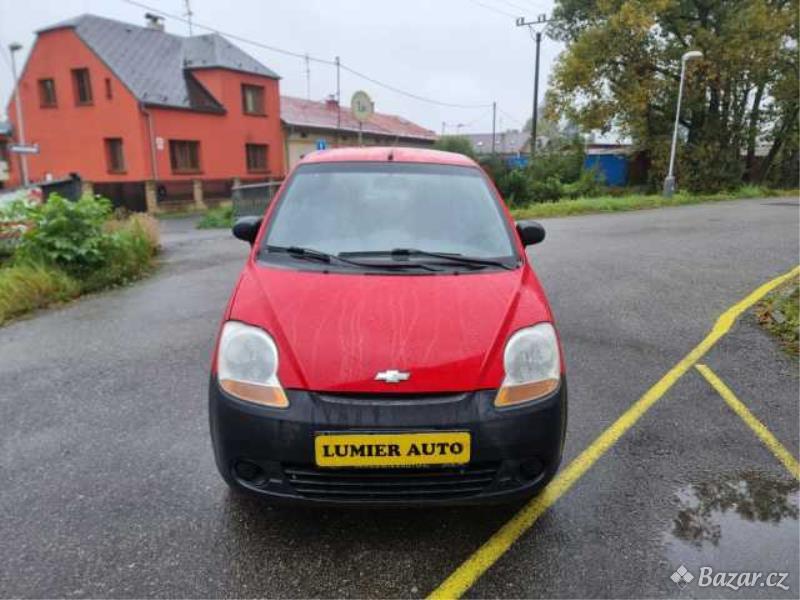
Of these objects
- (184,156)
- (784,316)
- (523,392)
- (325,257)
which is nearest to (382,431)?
(523,392)

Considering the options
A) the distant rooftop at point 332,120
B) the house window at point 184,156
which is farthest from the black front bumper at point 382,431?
the distant rooftop at point 332,120

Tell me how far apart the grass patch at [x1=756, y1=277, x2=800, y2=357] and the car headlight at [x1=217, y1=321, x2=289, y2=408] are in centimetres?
→ 472

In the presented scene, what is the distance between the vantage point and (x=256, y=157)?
31.3 meters

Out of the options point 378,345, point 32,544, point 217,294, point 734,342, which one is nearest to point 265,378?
point 378,345

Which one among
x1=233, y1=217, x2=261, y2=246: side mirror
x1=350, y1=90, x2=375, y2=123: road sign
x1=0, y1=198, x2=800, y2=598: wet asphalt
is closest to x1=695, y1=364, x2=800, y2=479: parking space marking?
x1=0, y1=198, x2=800, y2=598: wet asphalt

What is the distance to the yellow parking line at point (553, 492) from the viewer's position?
7.73 feet

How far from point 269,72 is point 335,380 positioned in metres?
32.4

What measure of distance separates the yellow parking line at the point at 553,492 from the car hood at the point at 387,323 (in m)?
0.80

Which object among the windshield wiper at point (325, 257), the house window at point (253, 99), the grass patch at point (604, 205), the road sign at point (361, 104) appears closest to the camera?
the windshield wiper at point (325, 257)

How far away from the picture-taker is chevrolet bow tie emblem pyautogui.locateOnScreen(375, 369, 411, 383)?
2.26 metres

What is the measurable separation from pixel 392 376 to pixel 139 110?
27.2 metres

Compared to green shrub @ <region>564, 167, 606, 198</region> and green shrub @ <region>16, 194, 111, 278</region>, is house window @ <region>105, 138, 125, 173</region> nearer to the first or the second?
green shrub @ <region>564, 167, 606, 198</region>

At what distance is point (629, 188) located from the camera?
26953mm

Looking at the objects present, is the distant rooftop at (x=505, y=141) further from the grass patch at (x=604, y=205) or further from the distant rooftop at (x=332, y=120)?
the grass patch at (x=604, y=205)
